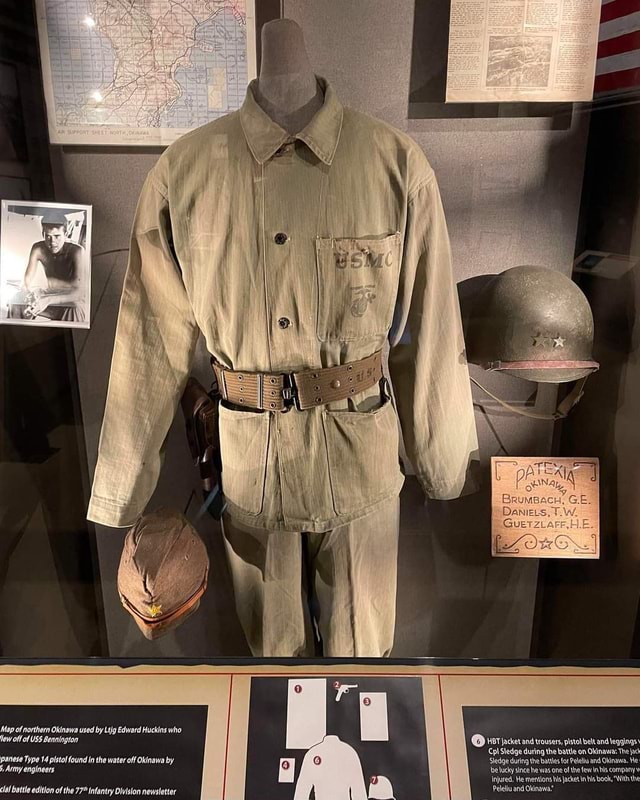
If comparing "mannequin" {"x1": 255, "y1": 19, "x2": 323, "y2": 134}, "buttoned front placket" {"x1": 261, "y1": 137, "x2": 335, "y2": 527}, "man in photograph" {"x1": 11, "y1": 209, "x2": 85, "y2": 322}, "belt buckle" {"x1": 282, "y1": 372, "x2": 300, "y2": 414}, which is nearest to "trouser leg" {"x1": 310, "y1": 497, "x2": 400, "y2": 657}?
"buttoned front placket" {"x1": 261, "y1": 137, "x2": 335, "y2": 527}

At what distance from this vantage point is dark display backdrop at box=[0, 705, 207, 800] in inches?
42.6

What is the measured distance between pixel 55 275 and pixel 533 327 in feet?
3.37

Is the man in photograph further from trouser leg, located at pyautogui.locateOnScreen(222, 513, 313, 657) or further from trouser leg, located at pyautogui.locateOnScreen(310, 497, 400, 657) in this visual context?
trouser leg, located at pyautogui.locateOnScreen(310, 497, 400, 657)

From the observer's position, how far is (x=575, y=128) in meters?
1.27

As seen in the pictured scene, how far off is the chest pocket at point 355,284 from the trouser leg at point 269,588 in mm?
478

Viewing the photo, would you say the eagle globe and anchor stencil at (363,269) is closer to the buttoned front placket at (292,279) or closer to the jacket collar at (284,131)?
the buttoned front placket at (292,279)

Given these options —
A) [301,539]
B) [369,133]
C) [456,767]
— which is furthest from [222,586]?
[369,133]

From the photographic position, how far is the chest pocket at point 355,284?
48.3 inches

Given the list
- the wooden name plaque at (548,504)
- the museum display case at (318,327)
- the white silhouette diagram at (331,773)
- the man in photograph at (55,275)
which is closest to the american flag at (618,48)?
the museum display case at (318,327)

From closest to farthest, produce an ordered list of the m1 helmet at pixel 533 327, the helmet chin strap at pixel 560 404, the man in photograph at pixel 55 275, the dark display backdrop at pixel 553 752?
the dark display backdrop at pixel 553 752 < the man in photograph at pixel 55 275 < the m1 helmet at pixel 533 327 < the helmet chin strap at pixel 560 404

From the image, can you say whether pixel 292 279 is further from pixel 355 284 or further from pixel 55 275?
pixel 55 275

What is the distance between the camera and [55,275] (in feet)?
4.28

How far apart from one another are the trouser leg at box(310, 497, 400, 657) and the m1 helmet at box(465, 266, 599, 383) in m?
0.41

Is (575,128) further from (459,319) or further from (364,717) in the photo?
(364,717)
